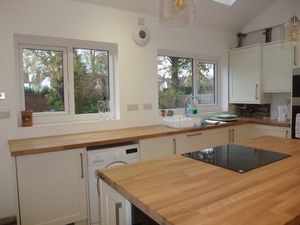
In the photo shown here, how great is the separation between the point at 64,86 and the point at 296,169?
2.38m

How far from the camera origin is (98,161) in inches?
91.7

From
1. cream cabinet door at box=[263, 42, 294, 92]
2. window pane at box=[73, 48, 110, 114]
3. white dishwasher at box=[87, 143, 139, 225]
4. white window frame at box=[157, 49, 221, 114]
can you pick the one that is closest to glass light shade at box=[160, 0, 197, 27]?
white dishwasher at box=[87, 143, 139, 225]

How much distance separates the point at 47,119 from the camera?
274cm

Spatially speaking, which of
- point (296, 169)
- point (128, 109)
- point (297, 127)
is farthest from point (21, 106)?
point (297, 127)

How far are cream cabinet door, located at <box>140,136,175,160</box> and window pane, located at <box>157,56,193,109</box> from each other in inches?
36.5

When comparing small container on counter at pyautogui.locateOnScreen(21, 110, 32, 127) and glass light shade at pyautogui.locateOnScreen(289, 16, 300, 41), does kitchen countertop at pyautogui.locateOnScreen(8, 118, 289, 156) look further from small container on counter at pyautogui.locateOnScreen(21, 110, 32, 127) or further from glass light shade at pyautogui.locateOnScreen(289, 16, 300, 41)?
glass light shade at pyautogui.locateOnScreen(289, 16, 300, 41)

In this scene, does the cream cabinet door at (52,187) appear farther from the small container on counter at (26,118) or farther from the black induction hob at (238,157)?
the black induction hob at (238,157)

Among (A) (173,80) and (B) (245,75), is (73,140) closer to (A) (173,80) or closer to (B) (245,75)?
(A) (173,80)

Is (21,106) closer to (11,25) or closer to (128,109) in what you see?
(11,25)

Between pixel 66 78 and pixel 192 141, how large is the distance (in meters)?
1.65

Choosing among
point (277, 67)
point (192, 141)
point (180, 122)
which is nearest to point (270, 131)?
point (277, 67)

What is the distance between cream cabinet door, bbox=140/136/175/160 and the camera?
2628 millimetres

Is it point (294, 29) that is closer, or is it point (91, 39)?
point (294, 29)

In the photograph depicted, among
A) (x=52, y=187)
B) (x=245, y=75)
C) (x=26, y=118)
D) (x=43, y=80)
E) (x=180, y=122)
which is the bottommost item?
(x=52, y=187)
